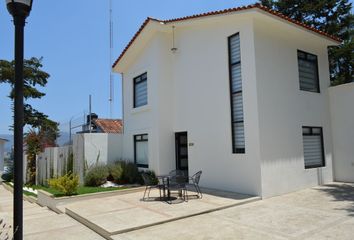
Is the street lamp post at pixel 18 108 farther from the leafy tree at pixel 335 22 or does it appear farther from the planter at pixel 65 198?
the leafy tree at pixel 335 22

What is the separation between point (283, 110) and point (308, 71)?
2.76m

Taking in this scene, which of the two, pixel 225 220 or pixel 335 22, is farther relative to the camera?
pixel 335 22

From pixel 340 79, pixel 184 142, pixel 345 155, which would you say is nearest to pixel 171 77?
pixel 184 142

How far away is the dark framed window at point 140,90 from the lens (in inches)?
619

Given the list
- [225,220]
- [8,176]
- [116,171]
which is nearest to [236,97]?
[225,220]

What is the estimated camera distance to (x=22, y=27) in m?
4.22

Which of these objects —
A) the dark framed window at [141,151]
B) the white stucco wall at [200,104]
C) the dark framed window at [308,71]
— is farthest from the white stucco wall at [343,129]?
the dark framed window at [141,151]

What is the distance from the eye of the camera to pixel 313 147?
1242 centimetres

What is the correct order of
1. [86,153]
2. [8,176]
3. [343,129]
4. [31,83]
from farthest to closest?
[31,83]
[8,176]
[86,153]
[343,129]

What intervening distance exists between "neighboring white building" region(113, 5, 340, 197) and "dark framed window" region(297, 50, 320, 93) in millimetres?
41

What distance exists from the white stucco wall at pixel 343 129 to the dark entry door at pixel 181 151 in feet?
20.4

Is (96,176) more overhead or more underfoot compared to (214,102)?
more underfoot

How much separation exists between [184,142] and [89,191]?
4685 mm

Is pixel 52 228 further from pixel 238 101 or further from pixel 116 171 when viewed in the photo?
pixel 238 101
